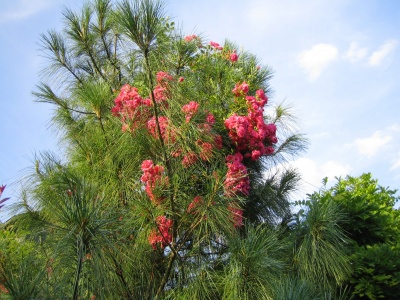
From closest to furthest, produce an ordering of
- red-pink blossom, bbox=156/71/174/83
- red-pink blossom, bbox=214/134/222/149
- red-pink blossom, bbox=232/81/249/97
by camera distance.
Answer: red-pink blossom, bbox=156/71/174/83 → red-pink blossom, bbox=214/134/222/149 → red-pink blossom, bbox=232/81/249/97

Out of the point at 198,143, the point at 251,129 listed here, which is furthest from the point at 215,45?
the point at 198,143

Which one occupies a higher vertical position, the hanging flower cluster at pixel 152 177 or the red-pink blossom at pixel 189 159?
the red-pink blossom at pixel 189 159

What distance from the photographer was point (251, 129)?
3.57 m

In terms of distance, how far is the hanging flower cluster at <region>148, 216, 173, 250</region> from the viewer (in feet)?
9.77

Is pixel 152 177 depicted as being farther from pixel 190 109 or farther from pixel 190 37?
pixel 190 37

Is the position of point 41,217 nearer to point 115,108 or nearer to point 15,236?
point 15,236

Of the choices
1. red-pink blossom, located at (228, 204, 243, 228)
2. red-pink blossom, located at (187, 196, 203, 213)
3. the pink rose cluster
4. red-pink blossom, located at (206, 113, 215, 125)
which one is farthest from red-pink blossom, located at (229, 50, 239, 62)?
red-pink blossom, located at (187, 196, 203, 213)

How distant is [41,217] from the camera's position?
3.34 m

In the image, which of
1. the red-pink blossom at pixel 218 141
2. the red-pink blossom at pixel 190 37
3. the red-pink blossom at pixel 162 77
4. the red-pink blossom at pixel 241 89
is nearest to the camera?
the red-pink blossom at pixel 162 77

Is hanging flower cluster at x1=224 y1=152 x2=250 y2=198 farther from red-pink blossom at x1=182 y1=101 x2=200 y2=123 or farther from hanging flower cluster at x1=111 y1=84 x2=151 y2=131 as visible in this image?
hanging flower cluster at x1=111 y1=84 x2=151 y2=131

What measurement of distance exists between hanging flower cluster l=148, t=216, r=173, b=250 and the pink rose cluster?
2.75 ft

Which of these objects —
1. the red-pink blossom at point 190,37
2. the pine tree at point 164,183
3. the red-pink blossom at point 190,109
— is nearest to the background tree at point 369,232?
the pine tree at point 164,183

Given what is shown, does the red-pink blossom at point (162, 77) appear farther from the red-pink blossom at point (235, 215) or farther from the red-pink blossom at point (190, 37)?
the red-pink blossom at point (235, 215)

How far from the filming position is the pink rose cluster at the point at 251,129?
3.50 meters
